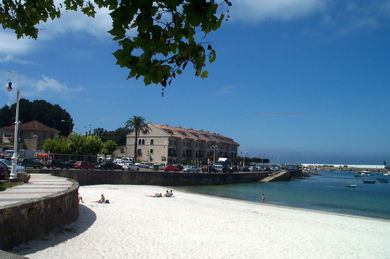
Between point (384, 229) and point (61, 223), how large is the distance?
63.7 ft

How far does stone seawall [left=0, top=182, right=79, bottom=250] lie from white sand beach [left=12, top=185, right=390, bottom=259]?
36cm

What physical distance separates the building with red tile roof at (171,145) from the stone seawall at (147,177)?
20.3 metres

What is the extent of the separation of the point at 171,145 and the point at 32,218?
74.6 metres

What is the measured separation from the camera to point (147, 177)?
51125 millimetres

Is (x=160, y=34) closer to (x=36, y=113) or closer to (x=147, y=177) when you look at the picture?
(x=147, y=177)

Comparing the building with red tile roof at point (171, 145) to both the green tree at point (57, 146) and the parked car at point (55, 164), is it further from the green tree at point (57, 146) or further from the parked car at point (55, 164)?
the parked car at point (55, 164)

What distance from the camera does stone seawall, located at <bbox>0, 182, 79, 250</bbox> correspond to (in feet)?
31.7

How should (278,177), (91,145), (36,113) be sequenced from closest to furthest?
(91,145), (278,177), (36,113)

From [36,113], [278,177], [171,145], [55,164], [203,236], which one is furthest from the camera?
[36,113]

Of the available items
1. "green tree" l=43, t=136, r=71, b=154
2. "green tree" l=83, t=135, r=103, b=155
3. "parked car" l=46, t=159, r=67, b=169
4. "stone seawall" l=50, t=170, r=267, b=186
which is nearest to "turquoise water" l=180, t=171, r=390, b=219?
"stone seawall" l=50, t=170, r=267, b=186

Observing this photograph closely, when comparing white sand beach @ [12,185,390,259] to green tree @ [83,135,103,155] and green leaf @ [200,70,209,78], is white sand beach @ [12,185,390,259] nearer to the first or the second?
green leaf @ [200,70,209,78]

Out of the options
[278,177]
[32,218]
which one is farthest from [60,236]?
[278,177]

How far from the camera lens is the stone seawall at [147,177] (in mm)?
41891

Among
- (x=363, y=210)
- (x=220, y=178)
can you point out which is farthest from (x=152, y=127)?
(x=363, y=210)
